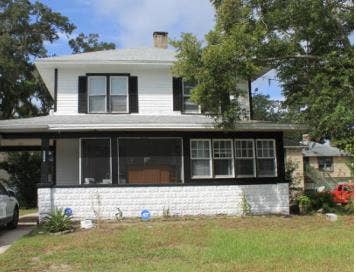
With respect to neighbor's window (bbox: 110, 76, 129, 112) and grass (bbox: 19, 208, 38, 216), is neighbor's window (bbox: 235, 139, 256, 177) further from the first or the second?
grass (bbox: 19, 208, 38, 216)

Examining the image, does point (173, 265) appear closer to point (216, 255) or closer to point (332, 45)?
point (216, 255)

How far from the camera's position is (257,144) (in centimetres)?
2166

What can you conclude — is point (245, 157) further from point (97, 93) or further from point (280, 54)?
point (97, 93)

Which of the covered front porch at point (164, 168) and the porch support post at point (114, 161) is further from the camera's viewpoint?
the porch support post at point (114, 161)

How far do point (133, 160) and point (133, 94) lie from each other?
294cm

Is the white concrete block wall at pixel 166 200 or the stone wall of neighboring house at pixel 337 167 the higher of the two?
the stone wall of neighboring house at pixel 337 167

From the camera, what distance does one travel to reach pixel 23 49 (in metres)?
38.0

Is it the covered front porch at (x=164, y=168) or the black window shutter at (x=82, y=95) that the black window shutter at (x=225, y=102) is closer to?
the covered front porch at (x=164, y=168)

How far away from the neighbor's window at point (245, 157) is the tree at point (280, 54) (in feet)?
5.70

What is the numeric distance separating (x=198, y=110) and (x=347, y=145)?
19.6 feet

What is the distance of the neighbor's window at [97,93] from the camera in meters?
21.8

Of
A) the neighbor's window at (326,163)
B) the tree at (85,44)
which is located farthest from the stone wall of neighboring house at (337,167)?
the tree at (85,44)

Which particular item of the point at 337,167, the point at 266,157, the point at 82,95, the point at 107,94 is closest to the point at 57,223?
the point at 82,95

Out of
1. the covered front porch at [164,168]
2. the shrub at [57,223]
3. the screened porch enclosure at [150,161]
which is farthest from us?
the screened porch enclosure at [150,161]
